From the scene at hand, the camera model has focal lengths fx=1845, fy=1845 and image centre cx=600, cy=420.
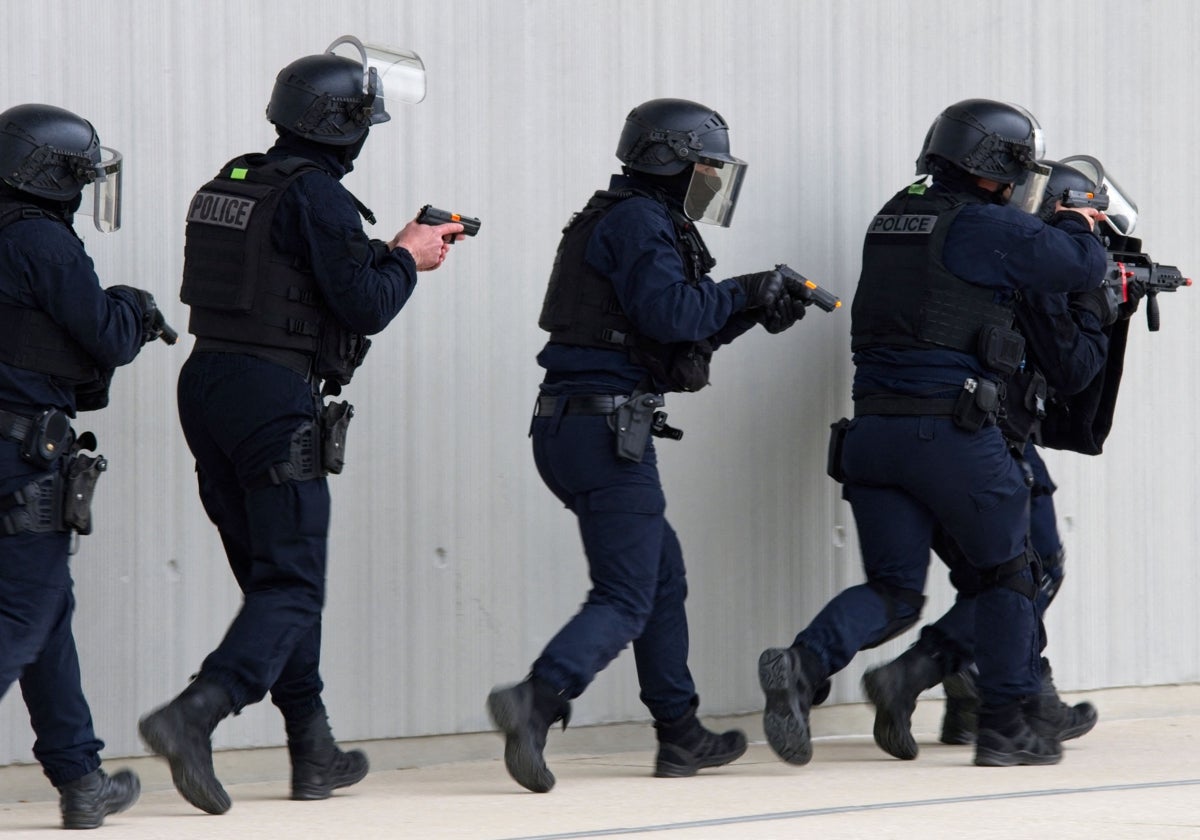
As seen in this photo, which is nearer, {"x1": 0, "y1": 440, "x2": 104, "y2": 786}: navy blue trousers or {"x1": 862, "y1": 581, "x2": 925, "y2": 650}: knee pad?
{"x1": 0, "y1": 440, "x2": 104, "y2": 786}: navy blue trousers

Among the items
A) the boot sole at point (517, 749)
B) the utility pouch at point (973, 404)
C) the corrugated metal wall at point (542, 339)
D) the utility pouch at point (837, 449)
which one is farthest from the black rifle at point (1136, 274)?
the boot sole at point (517, 749)

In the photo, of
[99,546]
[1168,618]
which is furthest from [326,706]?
[1168,618]

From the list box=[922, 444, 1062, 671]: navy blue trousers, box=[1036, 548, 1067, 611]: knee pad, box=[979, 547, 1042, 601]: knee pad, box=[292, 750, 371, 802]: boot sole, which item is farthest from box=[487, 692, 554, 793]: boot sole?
box=[1036, 548, 1067, 611]: knee pad

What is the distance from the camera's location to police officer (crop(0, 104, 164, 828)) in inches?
182

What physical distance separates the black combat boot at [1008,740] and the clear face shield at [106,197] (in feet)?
9.93

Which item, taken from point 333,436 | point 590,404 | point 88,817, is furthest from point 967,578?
point 88,817

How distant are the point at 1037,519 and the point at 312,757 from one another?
268cm

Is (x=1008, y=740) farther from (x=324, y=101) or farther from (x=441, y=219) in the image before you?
(x=324, y=101)

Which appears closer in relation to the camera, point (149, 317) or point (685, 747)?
point (149, 317)

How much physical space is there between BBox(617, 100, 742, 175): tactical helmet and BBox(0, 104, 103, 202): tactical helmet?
165 centimetres

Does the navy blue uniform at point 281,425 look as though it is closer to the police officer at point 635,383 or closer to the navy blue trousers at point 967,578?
the police officer at point 635,383

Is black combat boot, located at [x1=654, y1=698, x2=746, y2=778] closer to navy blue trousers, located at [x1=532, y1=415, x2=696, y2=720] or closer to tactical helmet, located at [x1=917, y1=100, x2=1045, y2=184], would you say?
navy blue trousers, located at [x1=532, y1=415, x2=696, y2=720]

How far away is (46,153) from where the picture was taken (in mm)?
4738

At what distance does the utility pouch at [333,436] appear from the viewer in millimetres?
4973
